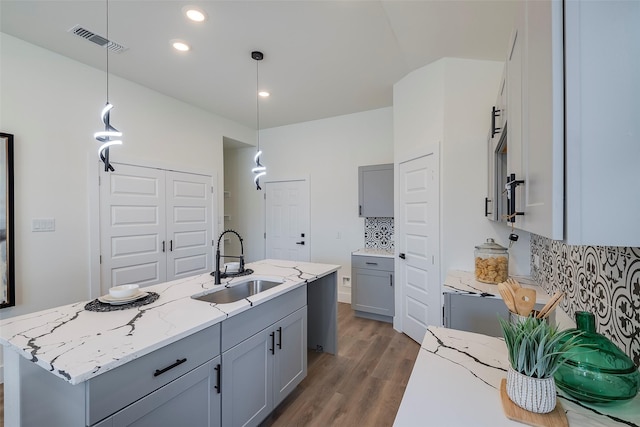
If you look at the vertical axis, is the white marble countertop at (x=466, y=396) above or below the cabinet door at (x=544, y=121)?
below

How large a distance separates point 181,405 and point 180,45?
2.88 m

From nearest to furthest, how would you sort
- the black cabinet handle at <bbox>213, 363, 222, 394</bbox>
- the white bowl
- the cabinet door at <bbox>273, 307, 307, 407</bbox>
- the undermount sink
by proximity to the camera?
the black cabinet handle at <bbox>213, 363, 222, 394</bbox>, the white bowl, the cabinet door at <bbox>273, 307, 307, 407</bbox>, the undermount sink

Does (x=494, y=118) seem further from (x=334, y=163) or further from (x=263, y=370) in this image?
(x=334, y=163)

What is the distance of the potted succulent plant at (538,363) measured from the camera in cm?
75

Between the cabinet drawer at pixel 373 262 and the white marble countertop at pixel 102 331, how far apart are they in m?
2.12

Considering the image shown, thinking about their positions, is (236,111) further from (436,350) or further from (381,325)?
(436,350)

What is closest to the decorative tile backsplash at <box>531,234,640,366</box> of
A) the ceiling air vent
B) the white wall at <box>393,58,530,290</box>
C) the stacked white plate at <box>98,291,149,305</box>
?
the white wall at <box>393,58,530,290</box>

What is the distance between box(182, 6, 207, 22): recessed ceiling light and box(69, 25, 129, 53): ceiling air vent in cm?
93

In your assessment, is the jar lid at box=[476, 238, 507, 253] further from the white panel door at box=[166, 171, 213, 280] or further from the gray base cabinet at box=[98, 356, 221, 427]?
the white panel door at box=[166, 171, 213, 280]

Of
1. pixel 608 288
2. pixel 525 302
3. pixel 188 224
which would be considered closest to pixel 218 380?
pixel 525 302

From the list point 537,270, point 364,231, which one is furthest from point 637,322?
point 364,231

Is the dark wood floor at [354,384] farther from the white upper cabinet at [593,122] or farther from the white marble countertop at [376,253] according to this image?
the white upper cabinet at [593,122]

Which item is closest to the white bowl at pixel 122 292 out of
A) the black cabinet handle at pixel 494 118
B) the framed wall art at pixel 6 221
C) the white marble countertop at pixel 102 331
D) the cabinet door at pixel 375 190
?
the white marble countertop at pixel 102 331

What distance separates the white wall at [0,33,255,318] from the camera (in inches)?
99.8
